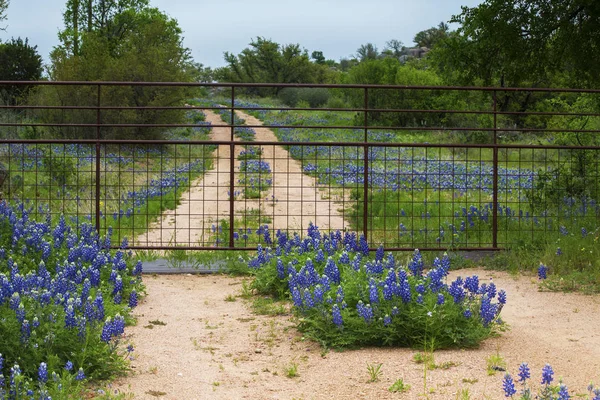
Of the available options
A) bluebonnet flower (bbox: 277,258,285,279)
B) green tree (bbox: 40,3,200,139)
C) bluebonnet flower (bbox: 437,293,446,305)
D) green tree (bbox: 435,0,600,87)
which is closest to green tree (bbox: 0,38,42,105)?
green tree (bbox: 40,3,200,139)

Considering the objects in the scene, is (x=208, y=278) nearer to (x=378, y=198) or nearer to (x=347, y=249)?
(x=347, y=249)

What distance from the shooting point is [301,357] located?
652 cm

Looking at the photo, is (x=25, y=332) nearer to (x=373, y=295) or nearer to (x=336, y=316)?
(x=336, y=316)

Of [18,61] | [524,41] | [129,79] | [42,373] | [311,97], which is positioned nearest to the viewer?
[42,373]

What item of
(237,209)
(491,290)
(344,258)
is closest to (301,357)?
(491,290)

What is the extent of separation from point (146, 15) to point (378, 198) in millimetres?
43314

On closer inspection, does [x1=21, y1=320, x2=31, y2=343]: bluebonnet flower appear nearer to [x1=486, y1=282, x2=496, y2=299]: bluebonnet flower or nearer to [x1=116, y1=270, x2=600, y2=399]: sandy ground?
[x1=116, y1=270, x2=600, y2=399]: sandy ground

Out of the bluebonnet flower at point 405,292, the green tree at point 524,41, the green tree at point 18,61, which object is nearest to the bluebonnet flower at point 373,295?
the bluebonnet flower at point 405,292

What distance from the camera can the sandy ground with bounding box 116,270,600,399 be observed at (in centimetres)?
570

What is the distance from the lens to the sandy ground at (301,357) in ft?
18.7

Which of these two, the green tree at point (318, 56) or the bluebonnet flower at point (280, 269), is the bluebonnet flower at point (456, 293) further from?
the green tree at point (318, 56)

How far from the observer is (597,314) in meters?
8.15

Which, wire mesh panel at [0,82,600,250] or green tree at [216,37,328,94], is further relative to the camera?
green tree at [216,37,328,94]

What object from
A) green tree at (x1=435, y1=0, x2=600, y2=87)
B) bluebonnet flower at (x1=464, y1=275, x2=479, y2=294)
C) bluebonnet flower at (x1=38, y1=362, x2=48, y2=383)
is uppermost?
green tree at (x1=435, y1=0, x2=600, y2=87)
